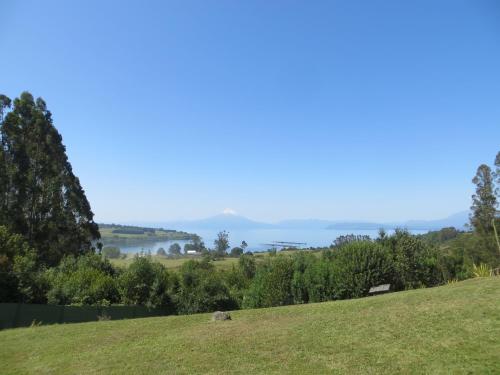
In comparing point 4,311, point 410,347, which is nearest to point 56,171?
point 4,311

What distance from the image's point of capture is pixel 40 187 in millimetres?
36531

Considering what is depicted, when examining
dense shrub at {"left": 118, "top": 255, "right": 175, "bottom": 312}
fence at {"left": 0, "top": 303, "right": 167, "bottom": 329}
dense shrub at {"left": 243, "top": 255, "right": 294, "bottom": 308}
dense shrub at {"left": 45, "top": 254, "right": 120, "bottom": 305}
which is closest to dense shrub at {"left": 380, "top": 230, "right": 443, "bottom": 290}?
dense shrub at {"left": 243, "top": 255, "right": 294, "bottom": 308}

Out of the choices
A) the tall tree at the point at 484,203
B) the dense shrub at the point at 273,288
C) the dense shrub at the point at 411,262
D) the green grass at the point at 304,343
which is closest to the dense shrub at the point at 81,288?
the green grass at the point at 304,343

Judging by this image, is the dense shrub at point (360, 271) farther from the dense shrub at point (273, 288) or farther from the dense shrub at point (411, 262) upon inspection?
the dense shrub at point (273, 288)

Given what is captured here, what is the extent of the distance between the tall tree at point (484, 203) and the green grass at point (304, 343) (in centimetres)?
4026

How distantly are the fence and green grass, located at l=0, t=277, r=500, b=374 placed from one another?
7.74 feet

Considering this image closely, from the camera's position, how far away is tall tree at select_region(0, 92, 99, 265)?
35.4m

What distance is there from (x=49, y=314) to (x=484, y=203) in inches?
2016

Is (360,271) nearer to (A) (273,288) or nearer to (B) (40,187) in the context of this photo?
(A) (273,288)

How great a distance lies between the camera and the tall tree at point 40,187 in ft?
116

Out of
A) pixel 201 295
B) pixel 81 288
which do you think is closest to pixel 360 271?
pixel 201 295

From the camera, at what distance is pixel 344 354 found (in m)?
8.26

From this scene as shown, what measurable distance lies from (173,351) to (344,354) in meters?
4.46

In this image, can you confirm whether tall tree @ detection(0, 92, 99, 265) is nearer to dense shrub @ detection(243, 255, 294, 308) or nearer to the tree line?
the tree line
